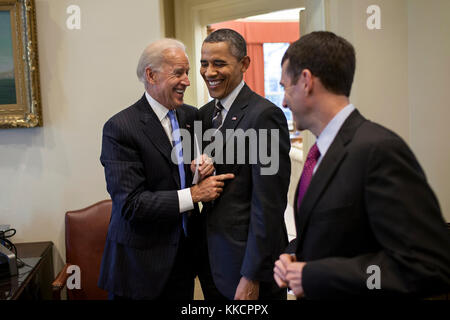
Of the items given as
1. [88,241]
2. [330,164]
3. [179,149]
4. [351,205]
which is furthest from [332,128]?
[88,241]

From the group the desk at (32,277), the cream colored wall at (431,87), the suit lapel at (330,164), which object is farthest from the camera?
the cream colored wall at (431,87)

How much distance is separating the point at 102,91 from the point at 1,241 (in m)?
1.14

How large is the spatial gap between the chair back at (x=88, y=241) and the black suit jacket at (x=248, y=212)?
122 cm

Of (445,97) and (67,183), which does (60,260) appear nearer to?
(67,183)

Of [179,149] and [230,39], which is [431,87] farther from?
[179,149]

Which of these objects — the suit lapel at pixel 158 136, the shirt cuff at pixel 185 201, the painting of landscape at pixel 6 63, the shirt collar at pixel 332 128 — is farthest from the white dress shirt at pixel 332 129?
the painting of landscape at pixel 6 63

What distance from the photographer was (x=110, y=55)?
2.74 m

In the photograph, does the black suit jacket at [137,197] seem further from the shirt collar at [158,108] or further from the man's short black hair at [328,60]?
the man's short black hair at [328,60]

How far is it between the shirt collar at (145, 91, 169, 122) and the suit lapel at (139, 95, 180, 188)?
1.0 inches

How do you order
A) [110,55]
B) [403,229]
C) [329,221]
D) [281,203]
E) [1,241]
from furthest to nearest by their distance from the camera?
[110,55], [1,241], [281,203], [329,221], [403,229]

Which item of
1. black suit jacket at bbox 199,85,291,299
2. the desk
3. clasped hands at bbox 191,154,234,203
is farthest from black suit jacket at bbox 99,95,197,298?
the desk

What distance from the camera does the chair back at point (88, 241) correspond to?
270cm

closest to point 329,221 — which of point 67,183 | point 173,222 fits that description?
point 173,222

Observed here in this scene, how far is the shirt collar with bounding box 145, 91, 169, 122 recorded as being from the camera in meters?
1.89
